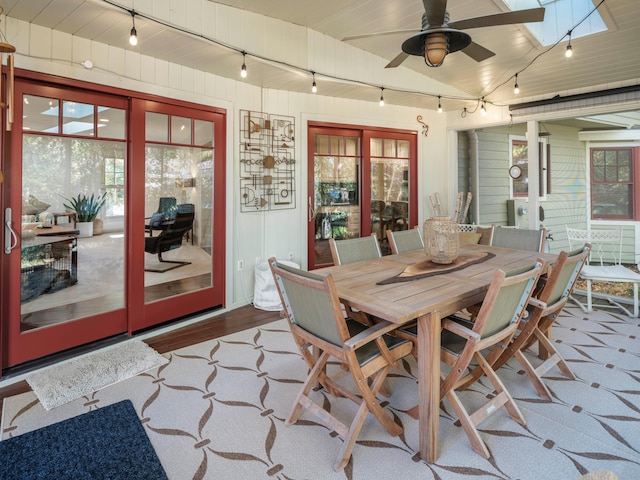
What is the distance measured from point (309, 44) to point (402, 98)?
1619 millimetres

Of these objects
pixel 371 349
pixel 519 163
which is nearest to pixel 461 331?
pixel 371 349

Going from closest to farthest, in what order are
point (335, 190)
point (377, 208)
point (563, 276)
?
point (563, 276) → point (335, 190) → point (377, 208)

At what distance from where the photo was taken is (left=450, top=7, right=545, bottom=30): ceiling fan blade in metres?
2.19

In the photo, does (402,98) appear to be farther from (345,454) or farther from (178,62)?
(345,454)

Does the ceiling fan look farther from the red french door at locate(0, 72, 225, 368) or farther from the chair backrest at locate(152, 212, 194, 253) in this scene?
the chair backrest at locate(152, 212, 194, 253)

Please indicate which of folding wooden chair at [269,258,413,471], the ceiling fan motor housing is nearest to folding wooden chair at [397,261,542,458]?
folding wooden chair at [269,258,413,471]

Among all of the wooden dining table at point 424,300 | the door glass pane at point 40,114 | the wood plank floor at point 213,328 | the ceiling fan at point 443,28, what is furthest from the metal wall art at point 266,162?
the ceiling fan at point 443,28

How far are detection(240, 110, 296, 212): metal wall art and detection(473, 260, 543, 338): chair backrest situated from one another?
3.09m

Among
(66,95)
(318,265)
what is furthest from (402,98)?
(66,95)

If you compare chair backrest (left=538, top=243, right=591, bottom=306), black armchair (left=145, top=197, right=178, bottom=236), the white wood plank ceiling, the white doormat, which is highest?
the white wood plank ceiling

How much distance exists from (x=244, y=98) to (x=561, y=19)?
10.6 ft

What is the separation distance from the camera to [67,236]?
10.3 ft

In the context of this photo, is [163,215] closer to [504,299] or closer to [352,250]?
[352,250]

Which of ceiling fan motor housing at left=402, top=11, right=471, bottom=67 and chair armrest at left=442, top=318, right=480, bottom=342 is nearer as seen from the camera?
chair armrest at left=442, top=318, right=480, bottom=342
